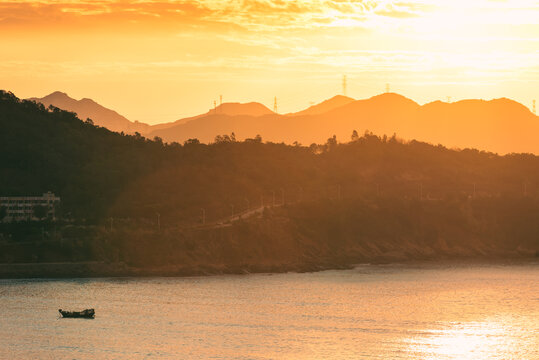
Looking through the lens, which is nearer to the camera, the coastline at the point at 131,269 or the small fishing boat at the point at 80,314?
the small fishing boat at the point at 80,314

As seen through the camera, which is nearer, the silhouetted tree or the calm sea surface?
the calm sea surface

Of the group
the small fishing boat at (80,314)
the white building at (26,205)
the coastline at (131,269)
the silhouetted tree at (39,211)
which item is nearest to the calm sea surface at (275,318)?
the small fishing boat at (80,314)

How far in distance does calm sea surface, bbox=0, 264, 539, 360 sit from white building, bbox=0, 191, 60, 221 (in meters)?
36.3

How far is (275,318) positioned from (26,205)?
86.2 m

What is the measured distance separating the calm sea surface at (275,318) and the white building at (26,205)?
36312 mm

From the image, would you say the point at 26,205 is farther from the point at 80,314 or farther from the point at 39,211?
the point at 80,314

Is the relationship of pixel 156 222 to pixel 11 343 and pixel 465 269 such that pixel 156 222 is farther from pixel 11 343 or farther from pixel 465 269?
pixel 11 343

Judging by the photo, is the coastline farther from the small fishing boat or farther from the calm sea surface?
the small fishing boat

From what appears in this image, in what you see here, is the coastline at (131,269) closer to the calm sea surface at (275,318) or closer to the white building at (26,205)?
the calm sea surface at (275,318)

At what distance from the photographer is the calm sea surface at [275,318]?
93625mm

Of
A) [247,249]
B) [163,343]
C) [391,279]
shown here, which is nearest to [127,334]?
[163,343]

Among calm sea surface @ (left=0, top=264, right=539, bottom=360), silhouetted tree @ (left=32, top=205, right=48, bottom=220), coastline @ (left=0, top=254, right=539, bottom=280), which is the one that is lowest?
calm sea surface @ (left=0, top=264, right=539, bottom=360)

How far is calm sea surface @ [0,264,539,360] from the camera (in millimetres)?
93625

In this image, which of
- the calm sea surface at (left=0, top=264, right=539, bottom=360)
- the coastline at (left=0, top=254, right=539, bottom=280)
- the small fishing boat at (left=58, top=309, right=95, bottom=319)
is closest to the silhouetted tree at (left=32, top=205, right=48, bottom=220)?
the coastline at (left=0, top=254, right=539, bottom=280)
